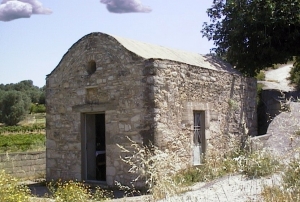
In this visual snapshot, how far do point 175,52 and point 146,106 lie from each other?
3194mm

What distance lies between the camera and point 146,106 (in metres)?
9.91

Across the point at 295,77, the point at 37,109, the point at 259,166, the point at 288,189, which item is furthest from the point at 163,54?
the point at 37,109

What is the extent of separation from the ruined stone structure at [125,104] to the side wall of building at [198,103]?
0.08 feet

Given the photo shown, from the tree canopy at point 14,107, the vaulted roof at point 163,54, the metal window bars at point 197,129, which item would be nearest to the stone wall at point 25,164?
the vaulted roof at point 163,54

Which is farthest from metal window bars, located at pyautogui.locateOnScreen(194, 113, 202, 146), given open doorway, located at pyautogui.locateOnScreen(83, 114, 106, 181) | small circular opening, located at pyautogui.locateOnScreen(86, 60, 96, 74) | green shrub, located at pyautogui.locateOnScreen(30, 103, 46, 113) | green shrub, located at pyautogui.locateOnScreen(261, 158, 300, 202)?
green shrub, located at pyautogui.locateOnScreen(30, 103, 46, 113)

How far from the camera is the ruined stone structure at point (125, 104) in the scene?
1003 cm

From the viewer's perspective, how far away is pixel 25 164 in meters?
14.2

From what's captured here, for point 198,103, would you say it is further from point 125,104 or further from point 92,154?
point 92,154

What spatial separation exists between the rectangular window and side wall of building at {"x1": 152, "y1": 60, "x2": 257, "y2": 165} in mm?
110

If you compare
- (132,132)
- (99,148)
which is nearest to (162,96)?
(132,132)

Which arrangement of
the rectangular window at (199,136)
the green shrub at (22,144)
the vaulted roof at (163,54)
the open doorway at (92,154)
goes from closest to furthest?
the vaulted roof at (163,54), the rectangular window at (199,136), the open doorway at (92,154), the green shrub at (22,144)

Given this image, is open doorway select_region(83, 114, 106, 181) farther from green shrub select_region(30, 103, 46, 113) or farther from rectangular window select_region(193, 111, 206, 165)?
green shrub select_region(30, 103, 46, 113)

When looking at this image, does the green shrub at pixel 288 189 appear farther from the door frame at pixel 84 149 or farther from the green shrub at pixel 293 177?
the door frame at pixel 84 149

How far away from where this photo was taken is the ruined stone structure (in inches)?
395
